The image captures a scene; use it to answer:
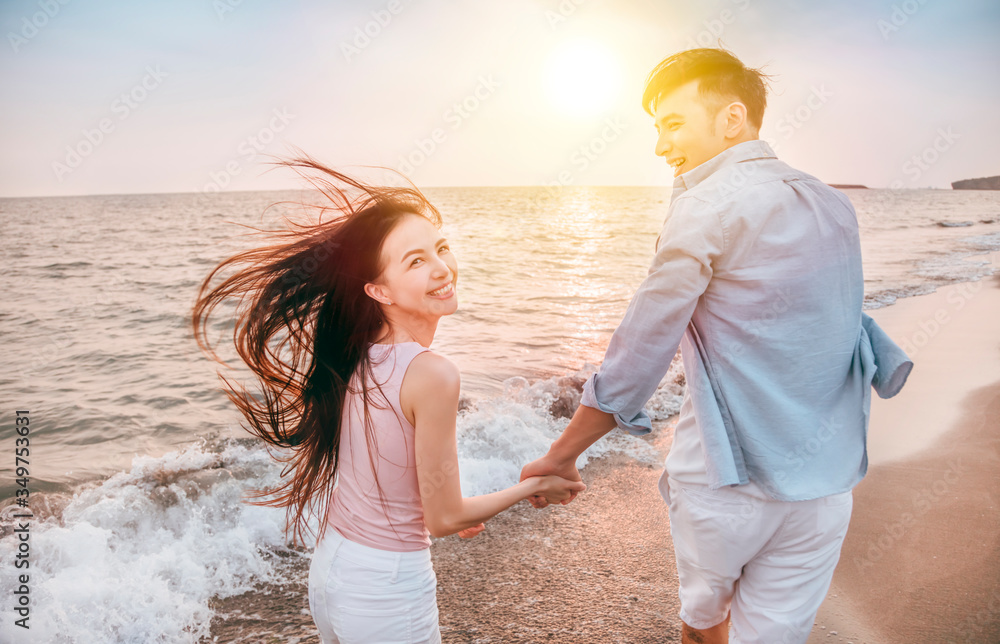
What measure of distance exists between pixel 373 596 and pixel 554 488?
0.82 metres

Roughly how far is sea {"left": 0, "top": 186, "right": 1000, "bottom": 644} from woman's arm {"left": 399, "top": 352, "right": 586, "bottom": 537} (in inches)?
32.6

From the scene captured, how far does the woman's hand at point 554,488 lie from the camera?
216 cm

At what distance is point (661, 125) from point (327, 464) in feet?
5.18

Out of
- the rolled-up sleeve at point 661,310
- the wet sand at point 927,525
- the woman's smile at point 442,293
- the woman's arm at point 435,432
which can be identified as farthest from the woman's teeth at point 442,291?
the wet sand at point 927,525

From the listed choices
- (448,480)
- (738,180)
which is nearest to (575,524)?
(448,480)

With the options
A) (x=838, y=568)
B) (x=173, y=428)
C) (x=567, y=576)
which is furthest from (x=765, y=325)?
(x=173, y=428)

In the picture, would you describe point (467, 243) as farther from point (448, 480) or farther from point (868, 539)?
point (448, 480)

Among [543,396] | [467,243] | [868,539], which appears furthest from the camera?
[467,243]

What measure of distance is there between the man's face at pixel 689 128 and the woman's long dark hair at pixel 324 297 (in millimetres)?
843

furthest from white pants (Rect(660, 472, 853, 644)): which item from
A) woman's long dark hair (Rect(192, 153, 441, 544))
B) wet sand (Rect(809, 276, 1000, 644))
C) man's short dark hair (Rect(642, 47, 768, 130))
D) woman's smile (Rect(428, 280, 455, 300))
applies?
wet sand (Rect(809, 276, 1000, 644))

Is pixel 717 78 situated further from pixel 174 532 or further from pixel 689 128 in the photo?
pixel 174 532

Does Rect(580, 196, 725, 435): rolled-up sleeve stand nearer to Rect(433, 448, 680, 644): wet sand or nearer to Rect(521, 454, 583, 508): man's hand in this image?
Rect(521, 454, 583, 508): man's hand

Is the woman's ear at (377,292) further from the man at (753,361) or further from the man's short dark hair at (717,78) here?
the man's short dark hair at (717,78)

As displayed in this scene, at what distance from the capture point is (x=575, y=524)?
4062 mm
